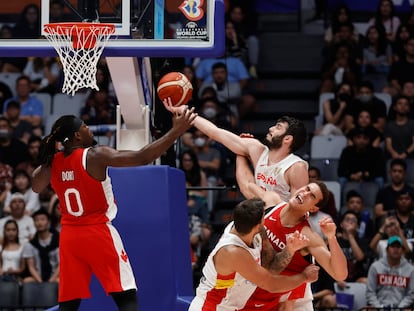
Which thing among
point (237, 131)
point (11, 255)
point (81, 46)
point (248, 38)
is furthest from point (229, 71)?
point (81, 46)

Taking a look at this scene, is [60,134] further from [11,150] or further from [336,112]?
[336,112]

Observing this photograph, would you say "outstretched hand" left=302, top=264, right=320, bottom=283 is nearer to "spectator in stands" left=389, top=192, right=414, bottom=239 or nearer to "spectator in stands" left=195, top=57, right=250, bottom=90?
"spectator in stands" left=389, top=192, right=414, bottom=239

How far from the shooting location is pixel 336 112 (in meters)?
14.0

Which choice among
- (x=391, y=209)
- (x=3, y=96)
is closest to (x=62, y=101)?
(x=3, y=96)

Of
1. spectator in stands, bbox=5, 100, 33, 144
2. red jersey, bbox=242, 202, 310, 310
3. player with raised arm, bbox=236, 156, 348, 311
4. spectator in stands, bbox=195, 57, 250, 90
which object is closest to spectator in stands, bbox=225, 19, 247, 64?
spectator in stands, bbox=195, 57, 250, 90

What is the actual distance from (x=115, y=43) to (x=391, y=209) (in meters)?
5.08

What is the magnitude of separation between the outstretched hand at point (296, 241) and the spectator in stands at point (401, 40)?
7993mm

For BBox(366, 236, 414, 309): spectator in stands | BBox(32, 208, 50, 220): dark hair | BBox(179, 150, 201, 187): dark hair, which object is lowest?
BBox(366, 236, 414, 309): spectator in stands

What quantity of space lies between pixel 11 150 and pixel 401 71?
204 inches

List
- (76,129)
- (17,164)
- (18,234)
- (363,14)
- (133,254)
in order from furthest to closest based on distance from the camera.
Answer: (363,14) < (17,164) < (18,234) < (133,254) < (76,129)

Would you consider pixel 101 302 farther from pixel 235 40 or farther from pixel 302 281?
pixel 235 40

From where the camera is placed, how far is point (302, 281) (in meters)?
7.60

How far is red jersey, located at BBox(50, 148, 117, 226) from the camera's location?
8.02m

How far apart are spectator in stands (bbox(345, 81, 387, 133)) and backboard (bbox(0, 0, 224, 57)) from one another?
556 centimetres
